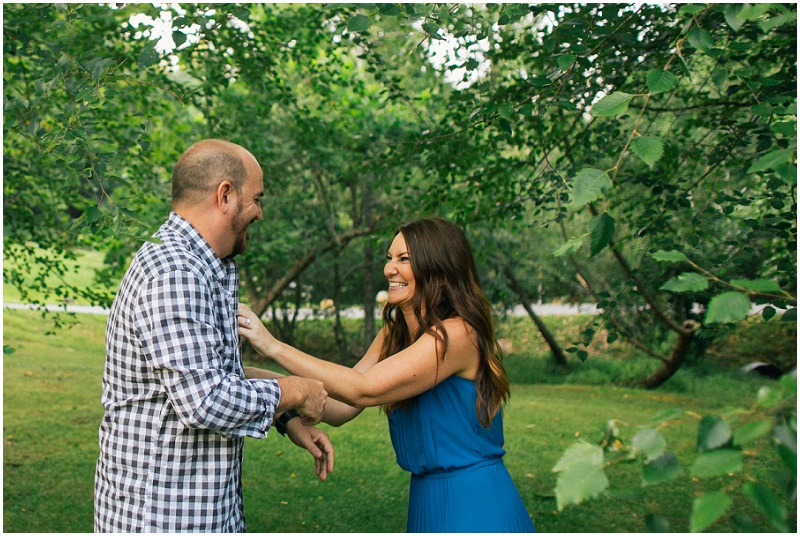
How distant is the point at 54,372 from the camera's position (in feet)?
39.7

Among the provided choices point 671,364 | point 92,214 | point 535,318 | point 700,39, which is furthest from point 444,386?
point 535,318

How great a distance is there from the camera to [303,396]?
249 centimetres

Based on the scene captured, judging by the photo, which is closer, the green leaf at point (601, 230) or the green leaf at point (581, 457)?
the green leaf at point (581, 457)

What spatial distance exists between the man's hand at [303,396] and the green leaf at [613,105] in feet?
4.13

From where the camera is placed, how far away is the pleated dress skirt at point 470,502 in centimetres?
277

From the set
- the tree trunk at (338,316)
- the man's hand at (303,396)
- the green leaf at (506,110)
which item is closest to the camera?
the man's hand at (303,396)

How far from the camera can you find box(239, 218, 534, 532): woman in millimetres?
2705

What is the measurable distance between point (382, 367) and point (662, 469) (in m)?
1.38

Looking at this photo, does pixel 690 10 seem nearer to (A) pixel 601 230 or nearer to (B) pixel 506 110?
(A) pixel 601 230

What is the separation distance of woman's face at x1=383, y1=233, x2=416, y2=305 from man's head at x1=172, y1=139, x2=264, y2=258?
0.58 meters

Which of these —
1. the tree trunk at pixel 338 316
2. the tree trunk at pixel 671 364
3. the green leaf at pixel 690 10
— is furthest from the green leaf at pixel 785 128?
the tree trunk at pixel 338 316

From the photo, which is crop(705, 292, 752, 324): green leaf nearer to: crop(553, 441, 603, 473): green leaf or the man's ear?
crop(553, 441, 603, 473): green leaf

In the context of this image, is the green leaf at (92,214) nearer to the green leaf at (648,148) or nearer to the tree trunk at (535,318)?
the green leaf at (648,148)

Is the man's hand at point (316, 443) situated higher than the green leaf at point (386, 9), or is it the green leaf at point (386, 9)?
the green leaf at point (386, 9)
